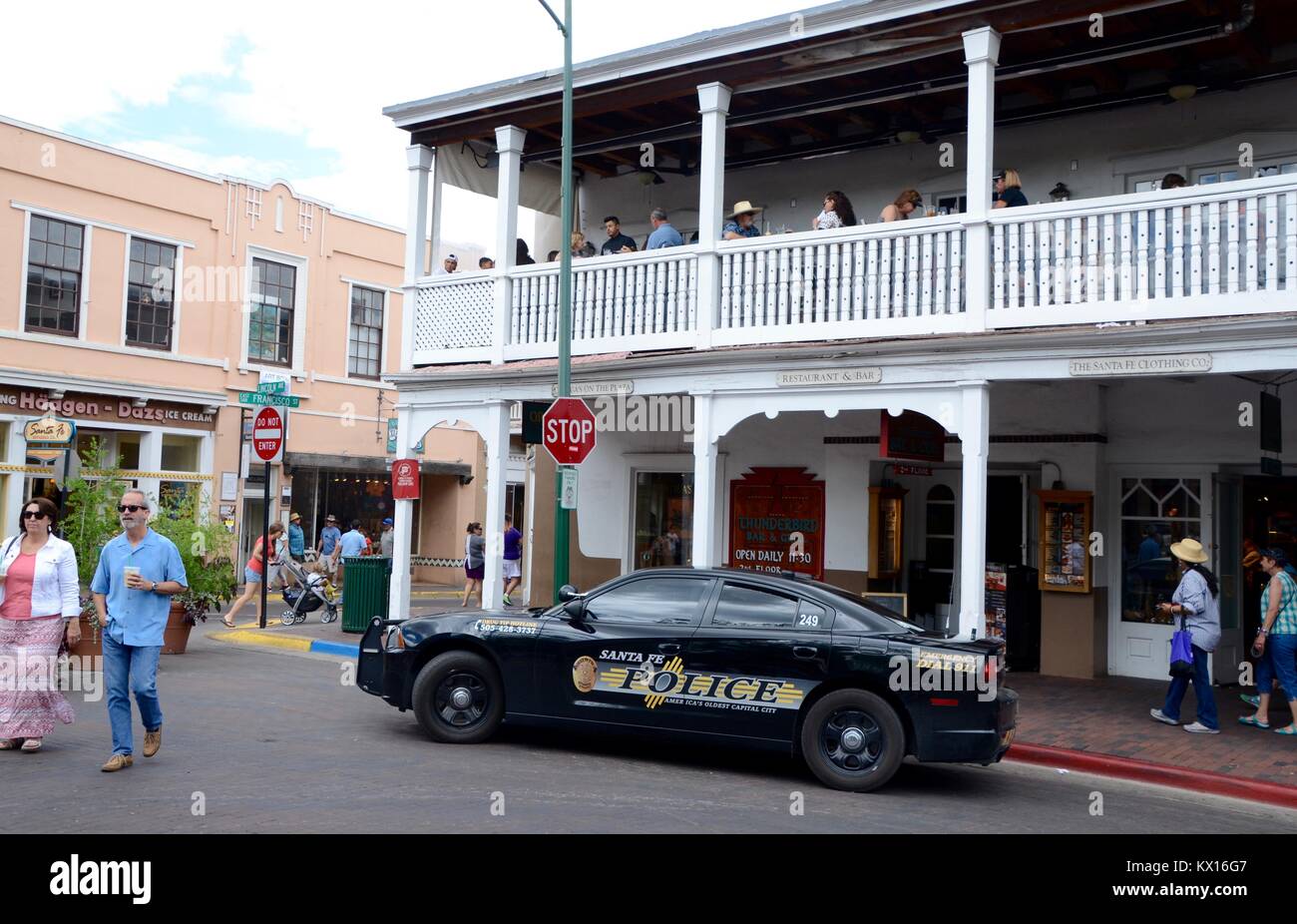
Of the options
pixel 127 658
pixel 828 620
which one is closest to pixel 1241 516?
pixel 828 620

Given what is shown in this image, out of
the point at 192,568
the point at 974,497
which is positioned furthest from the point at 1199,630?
the point at 192,568

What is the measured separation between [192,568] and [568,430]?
17.5ft

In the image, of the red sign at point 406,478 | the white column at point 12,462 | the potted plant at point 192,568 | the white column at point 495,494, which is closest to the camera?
the potted plant at point 192,568

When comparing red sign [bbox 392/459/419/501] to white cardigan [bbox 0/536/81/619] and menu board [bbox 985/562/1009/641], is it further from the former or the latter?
menu board [bbox 985/562/1009/641]

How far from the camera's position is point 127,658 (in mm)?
7895

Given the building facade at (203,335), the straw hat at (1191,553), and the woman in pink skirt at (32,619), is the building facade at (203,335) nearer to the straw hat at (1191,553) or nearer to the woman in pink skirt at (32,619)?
the woman in pink skirt at (32,619)

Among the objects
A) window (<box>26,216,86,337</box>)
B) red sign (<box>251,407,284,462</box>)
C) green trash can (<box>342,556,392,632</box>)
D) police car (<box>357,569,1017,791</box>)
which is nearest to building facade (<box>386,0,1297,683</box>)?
green trash can (<box>342,556,392,632</box>)

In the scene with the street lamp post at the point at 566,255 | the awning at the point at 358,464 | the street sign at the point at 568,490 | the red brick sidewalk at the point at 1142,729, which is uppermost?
the street lamp post at the point at 566,255

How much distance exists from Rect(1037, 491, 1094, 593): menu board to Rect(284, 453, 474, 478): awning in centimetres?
1568

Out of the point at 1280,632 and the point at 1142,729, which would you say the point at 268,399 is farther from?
the point at 1280,632

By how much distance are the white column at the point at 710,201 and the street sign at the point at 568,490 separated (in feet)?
7.20

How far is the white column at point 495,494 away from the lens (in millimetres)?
14516

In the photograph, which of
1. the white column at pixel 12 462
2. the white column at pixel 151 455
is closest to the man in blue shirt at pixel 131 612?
the white column at pixel 12 462

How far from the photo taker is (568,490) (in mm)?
12594
